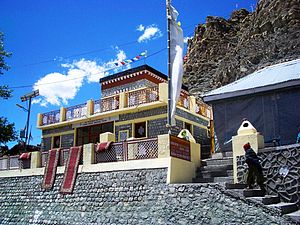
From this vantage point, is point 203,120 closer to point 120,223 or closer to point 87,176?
point 87,176

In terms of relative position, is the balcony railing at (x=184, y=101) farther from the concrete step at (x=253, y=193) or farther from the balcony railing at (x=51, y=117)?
the concrete step at (x=253, y=193)

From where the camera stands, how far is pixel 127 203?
1207cm

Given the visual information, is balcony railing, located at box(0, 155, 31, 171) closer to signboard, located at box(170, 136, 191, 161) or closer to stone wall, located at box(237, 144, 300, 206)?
signboard, located at box(170, 136, 191, 161)

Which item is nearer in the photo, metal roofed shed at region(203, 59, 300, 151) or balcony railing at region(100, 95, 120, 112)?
metal roofed shed at region(203, 59, 300, 151)

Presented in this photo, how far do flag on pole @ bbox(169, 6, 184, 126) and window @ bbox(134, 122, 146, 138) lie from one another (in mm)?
6334

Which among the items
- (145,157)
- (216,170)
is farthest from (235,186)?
(145,157)

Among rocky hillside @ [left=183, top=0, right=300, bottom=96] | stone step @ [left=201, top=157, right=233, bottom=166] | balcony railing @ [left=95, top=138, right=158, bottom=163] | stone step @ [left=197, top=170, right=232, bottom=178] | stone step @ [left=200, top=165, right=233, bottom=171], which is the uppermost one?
rocky hillside @ [left=183, top=0, right=300, bottom=96]

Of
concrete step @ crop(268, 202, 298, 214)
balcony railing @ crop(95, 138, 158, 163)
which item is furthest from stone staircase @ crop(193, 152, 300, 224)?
balcony railing @ crop(95, 138, 158, 163)

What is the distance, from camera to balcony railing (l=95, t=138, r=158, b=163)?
41.0 ft

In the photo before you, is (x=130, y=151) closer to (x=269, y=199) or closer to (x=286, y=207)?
(x=269, y=199)

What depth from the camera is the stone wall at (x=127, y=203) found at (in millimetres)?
Answer: 9375

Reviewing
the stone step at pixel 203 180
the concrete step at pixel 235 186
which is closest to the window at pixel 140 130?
the stone step at pixel 203 180

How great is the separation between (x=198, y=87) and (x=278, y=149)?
1503 inches

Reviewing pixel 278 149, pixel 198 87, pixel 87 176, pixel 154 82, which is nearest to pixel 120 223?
pixel 87 176
